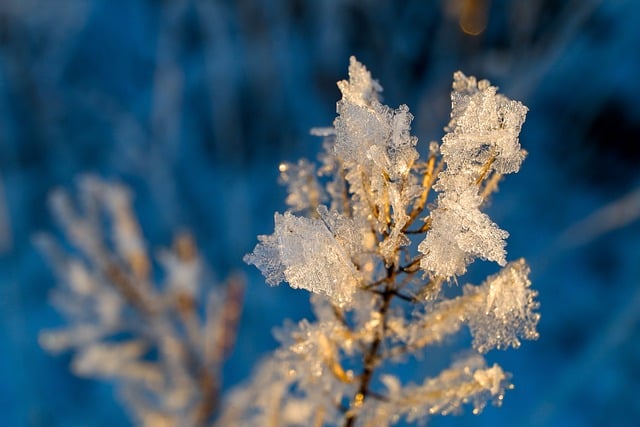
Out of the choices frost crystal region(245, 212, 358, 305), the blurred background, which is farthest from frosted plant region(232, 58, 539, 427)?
the blurred background

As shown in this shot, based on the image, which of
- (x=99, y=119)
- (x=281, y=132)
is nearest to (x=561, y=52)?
(x=281, y=132)

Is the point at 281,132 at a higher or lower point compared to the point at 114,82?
lower

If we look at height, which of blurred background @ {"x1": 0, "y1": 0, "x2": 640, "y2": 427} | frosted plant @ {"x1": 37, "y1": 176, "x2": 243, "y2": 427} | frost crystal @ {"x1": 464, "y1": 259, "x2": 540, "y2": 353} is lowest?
frost crystal @ {"x1": 464, "y1": 259, "x2": 540, "y2": 353}

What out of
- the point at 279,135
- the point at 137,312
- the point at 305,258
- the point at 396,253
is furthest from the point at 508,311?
the point at 279,135

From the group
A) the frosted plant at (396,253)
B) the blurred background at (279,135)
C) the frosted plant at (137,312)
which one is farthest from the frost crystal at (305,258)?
the blurred background at (279,135)

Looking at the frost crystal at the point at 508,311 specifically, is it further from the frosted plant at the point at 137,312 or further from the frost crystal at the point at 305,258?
the frosted plant at the point at 137,312

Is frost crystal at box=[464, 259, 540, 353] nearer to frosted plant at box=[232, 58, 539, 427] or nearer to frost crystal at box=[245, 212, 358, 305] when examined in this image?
frosted plant at box=[232, 58, 539, 427]

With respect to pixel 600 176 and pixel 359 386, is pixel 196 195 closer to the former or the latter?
pixel 600 176
